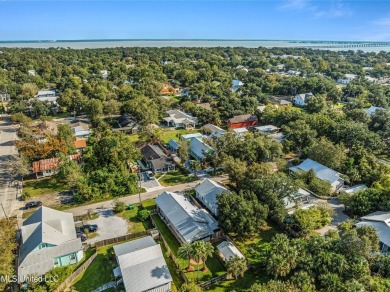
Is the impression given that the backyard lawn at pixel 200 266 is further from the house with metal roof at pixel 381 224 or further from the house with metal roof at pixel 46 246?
the house with metal roof at pixel 381 224

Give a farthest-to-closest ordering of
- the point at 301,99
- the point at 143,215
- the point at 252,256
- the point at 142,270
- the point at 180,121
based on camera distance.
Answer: the point at 301,99, the point at 180,121, the point at 143,215, the point at 252,256, the point at 142,270

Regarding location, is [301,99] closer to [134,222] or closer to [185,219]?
[185,219]

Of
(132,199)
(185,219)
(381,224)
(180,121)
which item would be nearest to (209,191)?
(185,219)

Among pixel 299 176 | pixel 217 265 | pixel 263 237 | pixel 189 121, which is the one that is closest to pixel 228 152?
pixel 299 176

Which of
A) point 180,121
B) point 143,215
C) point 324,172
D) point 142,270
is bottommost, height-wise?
point 143,215

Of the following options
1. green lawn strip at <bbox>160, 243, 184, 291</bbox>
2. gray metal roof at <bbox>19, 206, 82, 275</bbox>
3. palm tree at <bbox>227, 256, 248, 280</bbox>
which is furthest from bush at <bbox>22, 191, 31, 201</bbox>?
palm tree at <bbox>227, 256, 248, 280</bbox>

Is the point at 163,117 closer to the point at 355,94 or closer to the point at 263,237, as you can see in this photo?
the point at 263,237
